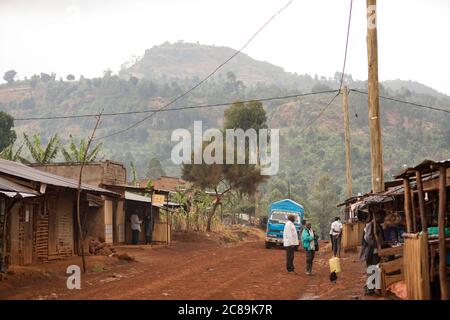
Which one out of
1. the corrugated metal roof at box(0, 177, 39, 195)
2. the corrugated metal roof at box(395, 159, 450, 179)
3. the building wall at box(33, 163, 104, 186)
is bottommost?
the corrugated metal roof at box(0, 177, 39, 195)

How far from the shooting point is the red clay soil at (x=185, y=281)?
13938 mm

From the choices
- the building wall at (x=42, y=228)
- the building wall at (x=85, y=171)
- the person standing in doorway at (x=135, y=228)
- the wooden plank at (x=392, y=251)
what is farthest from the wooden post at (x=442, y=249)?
the person standing in doorway at (x=135, y=228)

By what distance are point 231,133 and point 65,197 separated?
1278 inches

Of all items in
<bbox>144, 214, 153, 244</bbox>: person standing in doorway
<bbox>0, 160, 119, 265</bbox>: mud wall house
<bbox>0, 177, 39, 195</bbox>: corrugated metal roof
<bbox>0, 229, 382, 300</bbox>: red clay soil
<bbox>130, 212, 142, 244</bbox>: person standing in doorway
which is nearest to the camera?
<bbox>0, 229, 382, 300</bbox>: red clay soil

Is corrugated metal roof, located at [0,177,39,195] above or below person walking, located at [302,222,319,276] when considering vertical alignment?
above

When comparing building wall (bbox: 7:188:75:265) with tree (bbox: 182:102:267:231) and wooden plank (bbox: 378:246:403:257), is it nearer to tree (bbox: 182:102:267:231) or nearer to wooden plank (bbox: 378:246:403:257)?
wooden plank (bbox: 378:246:403:257)

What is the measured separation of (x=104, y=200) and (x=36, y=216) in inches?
311

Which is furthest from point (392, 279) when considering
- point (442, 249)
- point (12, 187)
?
point (12, 187)

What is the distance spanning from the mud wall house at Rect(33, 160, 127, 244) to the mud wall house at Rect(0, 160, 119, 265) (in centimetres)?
336

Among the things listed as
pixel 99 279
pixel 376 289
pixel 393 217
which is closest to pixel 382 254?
pixel 376 289

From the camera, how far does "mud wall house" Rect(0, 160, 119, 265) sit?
18141 mm

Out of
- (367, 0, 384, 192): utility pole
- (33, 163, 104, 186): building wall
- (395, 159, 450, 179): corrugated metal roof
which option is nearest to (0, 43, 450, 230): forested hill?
(33, 163, 104, 186): building wall

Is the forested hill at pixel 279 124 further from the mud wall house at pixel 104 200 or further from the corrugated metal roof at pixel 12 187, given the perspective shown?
the corrugated metal roof at pixel 12 187
